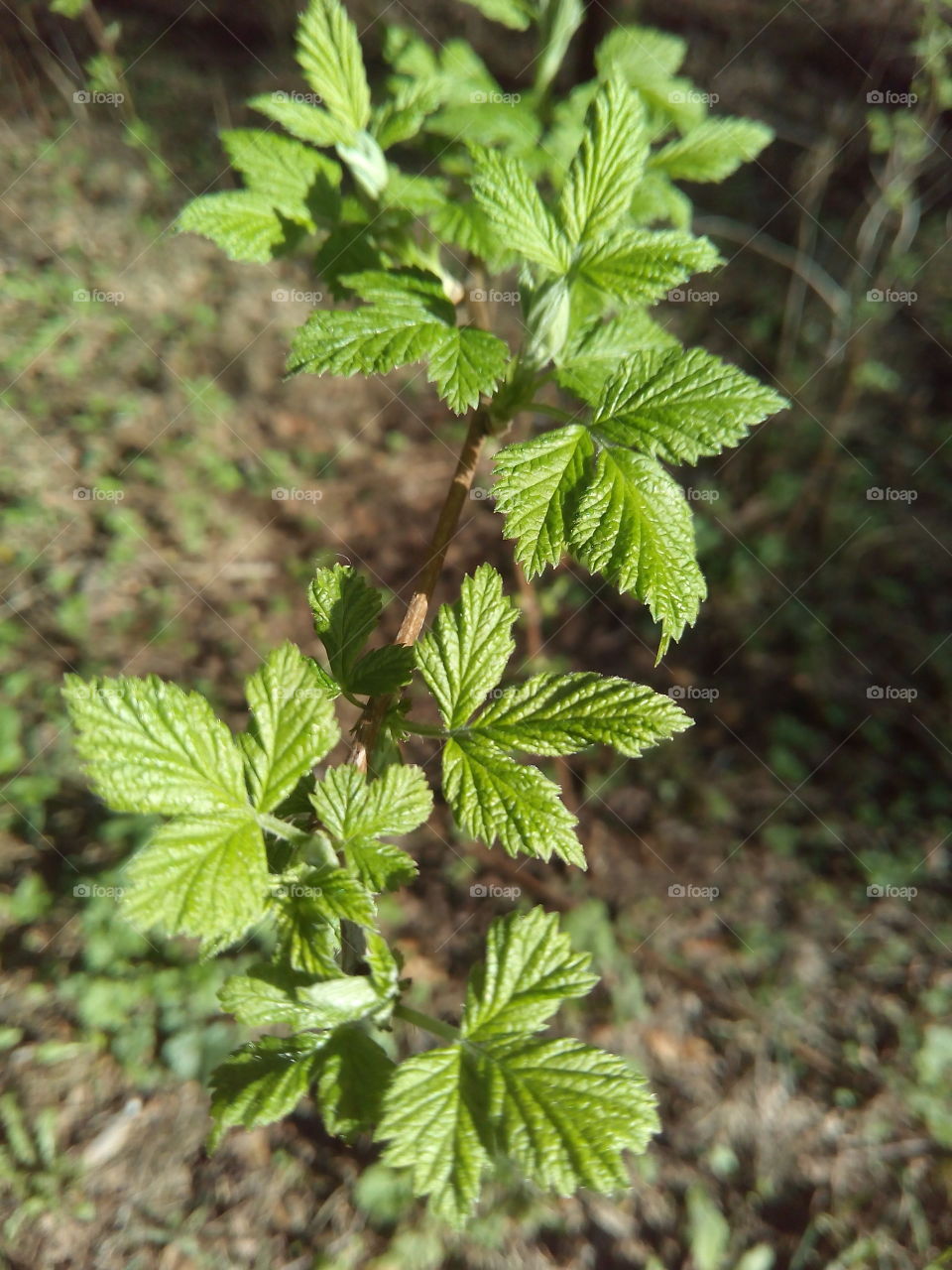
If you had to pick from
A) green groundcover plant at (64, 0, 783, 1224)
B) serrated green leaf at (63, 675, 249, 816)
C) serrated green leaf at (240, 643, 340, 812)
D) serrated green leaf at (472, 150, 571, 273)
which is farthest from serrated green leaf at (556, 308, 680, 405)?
serrated green leaf at (63, 675, 249, 816)

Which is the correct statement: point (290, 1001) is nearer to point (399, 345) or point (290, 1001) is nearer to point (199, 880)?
point (199, 880)

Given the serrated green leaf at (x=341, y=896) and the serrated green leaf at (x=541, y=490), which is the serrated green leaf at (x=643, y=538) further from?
the serrated green leaf at (x=341, y=896)

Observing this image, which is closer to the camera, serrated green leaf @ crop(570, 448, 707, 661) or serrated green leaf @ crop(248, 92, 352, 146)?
serrated green leaf @ crop(570, 448, 707, 661)

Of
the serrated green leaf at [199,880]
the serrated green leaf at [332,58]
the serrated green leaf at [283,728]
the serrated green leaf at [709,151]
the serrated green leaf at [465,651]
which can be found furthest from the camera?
the serrated green leaf at [709,151]

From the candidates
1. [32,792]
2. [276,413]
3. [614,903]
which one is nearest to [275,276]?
[276,413]

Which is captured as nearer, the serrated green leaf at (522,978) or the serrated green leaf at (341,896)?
the serrated green leaf at (341,896)

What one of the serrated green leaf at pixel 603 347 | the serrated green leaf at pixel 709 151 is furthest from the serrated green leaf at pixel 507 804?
the serrated green leaf at pixel 709 151

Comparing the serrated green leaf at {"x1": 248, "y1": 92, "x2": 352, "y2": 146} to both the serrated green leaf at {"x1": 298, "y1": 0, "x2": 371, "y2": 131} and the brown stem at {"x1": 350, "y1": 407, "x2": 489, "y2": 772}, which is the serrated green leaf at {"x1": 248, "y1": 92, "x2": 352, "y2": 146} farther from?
the brown stem at {"x1": 350, "y1": 407, "x2": 489, "y2": 772}
